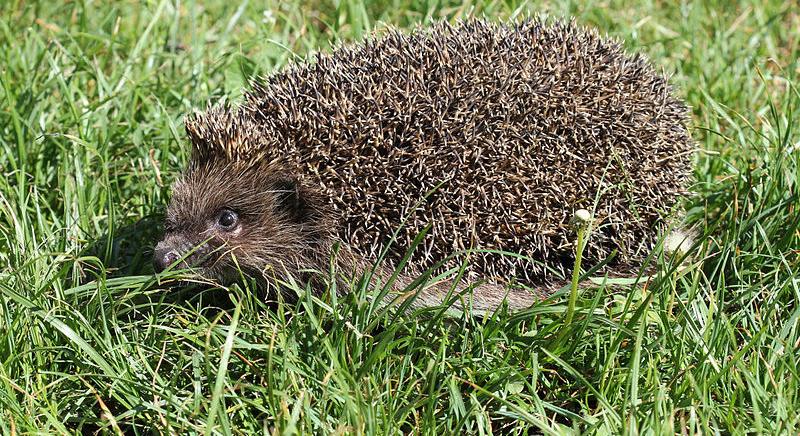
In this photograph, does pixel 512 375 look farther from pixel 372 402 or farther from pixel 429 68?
pixel 429 68

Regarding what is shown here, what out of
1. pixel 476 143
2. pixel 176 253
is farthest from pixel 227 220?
pixel 476 143

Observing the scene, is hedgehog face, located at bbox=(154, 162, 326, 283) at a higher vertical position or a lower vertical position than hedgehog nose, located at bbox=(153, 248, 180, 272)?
higher

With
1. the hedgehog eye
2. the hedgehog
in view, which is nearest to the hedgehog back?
the hedgehog

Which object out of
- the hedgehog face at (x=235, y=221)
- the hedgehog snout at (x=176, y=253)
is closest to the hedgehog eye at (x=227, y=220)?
the hedgehog face at (x=235, y=221)

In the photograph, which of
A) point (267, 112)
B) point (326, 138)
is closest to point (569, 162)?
point (326, 138)

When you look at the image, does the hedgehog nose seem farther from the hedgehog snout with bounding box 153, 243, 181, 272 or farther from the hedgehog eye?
the hedgehog eye

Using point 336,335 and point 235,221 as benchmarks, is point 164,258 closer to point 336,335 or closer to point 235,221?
point 235,221
